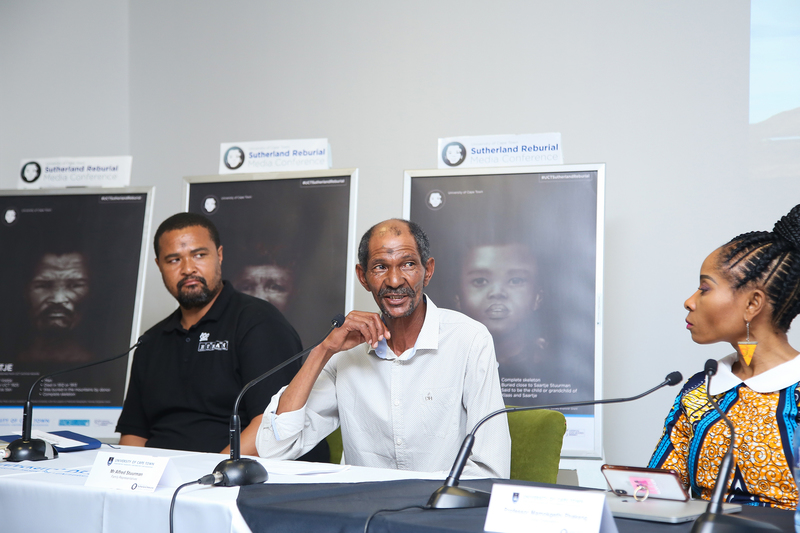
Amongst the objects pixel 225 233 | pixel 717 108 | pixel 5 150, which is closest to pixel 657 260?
pixel 717 108

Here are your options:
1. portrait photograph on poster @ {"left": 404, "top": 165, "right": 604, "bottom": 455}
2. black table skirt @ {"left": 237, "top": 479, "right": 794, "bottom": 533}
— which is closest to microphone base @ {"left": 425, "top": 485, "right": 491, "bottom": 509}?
black table skirt @ {"left": 237, "top": 479, "right": 794, "bottom": 533}

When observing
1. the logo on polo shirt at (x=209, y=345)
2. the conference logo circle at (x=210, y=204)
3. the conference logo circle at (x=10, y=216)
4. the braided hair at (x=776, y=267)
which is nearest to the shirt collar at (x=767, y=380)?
the braided hair at (x=776, y=267)

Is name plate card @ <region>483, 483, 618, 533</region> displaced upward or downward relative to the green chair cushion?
upward

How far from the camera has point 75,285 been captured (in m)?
3.27

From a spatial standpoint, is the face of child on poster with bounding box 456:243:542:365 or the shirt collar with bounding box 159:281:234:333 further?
the face of child on poster with bounding box 456:243:542:365

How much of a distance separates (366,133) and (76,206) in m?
1.63

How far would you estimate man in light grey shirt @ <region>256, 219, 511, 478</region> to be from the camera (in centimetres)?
192

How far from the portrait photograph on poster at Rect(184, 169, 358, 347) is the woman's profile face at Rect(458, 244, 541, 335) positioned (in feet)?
1.72

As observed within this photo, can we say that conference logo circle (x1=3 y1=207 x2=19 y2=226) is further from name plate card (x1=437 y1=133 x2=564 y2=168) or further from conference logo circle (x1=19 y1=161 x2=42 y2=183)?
name plate card (x1=437 y1=133 x2=564 y2=168)

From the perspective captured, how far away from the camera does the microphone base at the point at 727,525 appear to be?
934 mm

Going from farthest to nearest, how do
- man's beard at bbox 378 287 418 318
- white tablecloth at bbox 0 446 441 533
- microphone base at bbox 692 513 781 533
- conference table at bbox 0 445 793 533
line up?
man's beard at bbox 378 287 418 318
white tablecloth at bbox 0 446 441 533
conference table at bbox 0 445 793 533
microphone base at bbox 692 513 781 533

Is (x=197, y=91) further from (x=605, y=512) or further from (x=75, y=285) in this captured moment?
(x=605, y=512)

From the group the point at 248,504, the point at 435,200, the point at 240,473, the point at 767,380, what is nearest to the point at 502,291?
the point at 435,200

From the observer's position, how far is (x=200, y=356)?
2.36m
